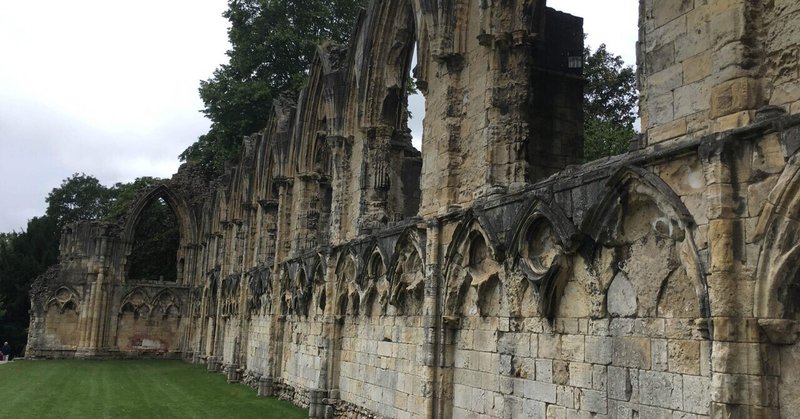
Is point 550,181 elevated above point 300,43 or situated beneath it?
situated beneath

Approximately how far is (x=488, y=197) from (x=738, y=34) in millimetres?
3387

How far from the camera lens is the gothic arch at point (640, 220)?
16.0 feet

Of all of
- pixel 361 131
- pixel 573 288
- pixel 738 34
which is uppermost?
pixel 361 131

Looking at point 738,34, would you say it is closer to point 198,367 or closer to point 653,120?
point 653,120

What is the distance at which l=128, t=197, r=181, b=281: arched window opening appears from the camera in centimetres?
3519

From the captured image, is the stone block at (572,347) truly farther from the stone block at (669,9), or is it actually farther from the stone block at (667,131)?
the stone block at (669,9)

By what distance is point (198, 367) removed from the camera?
78.6 feet

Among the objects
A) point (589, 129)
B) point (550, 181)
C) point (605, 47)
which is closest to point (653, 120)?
point (550, 181)

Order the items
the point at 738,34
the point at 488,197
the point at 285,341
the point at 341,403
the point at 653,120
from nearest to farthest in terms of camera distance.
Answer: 1. the point at 738,34
2. the point at 653,120
3. the point at 488,197
4. the point at 341,403
5. the point at 285,341

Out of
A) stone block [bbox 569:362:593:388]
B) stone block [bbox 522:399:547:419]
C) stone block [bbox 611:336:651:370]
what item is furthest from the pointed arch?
stone block [bbox 611:336:651:370]

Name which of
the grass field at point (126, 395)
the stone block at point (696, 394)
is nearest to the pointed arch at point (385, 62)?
the grass field at point (126, 395)

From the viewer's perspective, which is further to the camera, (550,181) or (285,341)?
(285,341)

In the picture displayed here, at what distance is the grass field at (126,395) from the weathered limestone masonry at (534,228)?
3.48ft

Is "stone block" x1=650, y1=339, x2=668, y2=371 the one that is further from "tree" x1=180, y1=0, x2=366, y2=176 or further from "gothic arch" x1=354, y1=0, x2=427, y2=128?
"tree" x1=180, y1=0, x2=366, y2=176
